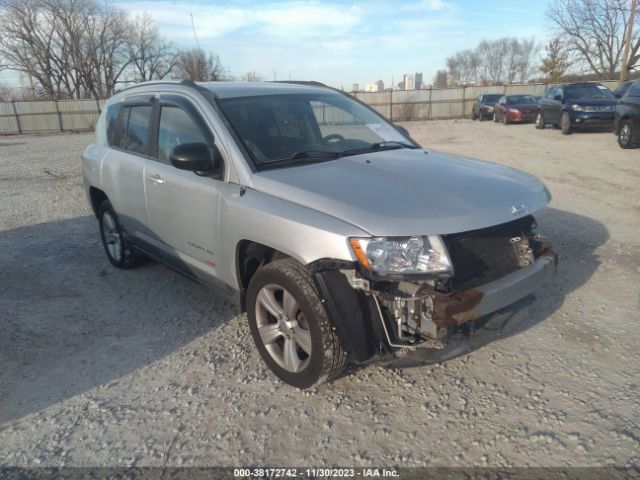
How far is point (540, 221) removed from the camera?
6.10 metres

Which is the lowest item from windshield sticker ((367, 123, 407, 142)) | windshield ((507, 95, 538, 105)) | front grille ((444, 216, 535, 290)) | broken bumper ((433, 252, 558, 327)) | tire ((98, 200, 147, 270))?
tire ((98, 200, 147, 270))

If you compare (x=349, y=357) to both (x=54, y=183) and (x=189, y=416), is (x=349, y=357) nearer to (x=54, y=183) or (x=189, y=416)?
(x=189, y=416)

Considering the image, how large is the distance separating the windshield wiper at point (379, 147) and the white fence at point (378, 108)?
24.8 metres

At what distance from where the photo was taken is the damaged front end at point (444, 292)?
2410mm

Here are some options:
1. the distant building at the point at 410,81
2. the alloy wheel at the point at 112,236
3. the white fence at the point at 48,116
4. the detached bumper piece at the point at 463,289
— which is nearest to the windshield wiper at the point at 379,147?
the detached bumper piece at the point at 463,289

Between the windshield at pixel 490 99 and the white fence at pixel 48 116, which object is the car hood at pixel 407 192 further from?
the white fence at pixel 48 116

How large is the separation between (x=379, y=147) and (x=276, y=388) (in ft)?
6.54

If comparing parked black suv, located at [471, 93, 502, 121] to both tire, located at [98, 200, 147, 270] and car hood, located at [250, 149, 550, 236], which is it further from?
car hood, located at [250, 149, 550, 236]

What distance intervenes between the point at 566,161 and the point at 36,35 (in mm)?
53493

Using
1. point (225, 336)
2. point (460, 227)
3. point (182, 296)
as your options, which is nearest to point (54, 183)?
point (182, 296)

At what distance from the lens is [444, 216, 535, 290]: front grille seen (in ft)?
8.59

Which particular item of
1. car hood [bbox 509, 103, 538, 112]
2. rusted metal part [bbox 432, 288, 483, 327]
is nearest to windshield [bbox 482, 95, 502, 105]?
car hood [bbox 509, 103, 538, 112]

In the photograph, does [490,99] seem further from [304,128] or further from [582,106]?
[304,128]

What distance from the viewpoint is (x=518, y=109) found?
2130 cm
